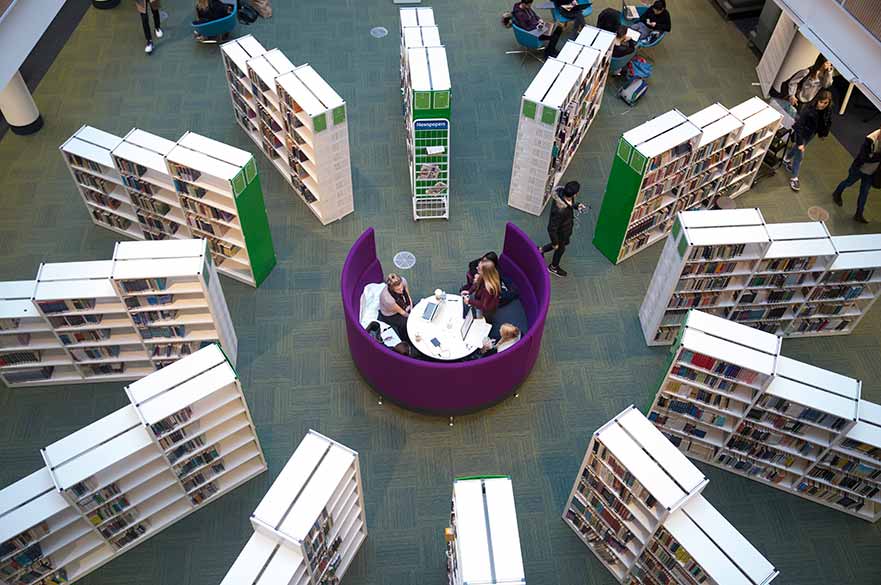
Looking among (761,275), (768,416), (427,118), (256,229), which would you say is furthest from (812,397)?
(256,229)

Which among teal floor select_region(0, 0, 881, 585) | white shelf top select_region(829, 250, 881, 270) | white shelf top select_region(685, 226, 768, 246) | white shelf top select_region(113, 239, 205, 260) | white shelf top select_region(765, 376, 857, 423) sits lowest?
teal floor select_region(0, 0, 881, 585)

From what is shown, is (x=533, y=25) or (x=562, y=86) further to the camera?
(x=533, y=25)

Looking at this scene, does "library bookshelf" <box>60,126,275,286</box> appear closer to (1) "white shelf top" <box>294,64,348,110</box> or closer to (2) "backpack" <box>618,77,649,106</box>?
(1) "white shelf top" <box>294,64,348,110</box>

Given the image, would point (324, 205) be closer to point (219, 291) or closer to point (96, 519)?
point (219, 291)

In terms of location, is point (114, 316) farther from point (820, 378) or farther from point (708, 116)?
point (708, 116)

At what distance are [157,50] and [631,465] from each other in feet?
35.4

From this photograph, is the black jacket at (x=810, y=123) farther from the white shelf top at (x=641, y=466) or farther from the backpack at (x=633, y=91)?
the white shelf top at (x=641, y=466)

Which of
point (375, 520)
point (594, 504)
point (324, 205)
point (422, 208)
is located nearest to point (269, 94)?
point (324, 205)

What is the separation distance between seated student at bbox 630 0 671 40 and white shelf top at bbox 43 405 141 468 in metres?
10.1

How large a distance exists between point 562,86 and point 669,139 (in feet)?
5.06

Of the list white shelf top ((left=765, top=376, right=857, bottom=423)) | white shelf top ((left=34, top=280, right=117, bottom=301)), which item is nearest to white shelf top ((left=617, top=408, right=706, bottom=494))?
white shelf top ((left=765, top=376, right=857, bottom=423))

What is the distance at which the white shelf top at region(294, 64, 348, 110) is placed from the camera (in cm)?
973

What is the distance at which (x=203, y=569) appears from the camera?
307 inches

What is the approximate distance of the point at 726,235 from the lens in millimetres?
8609
